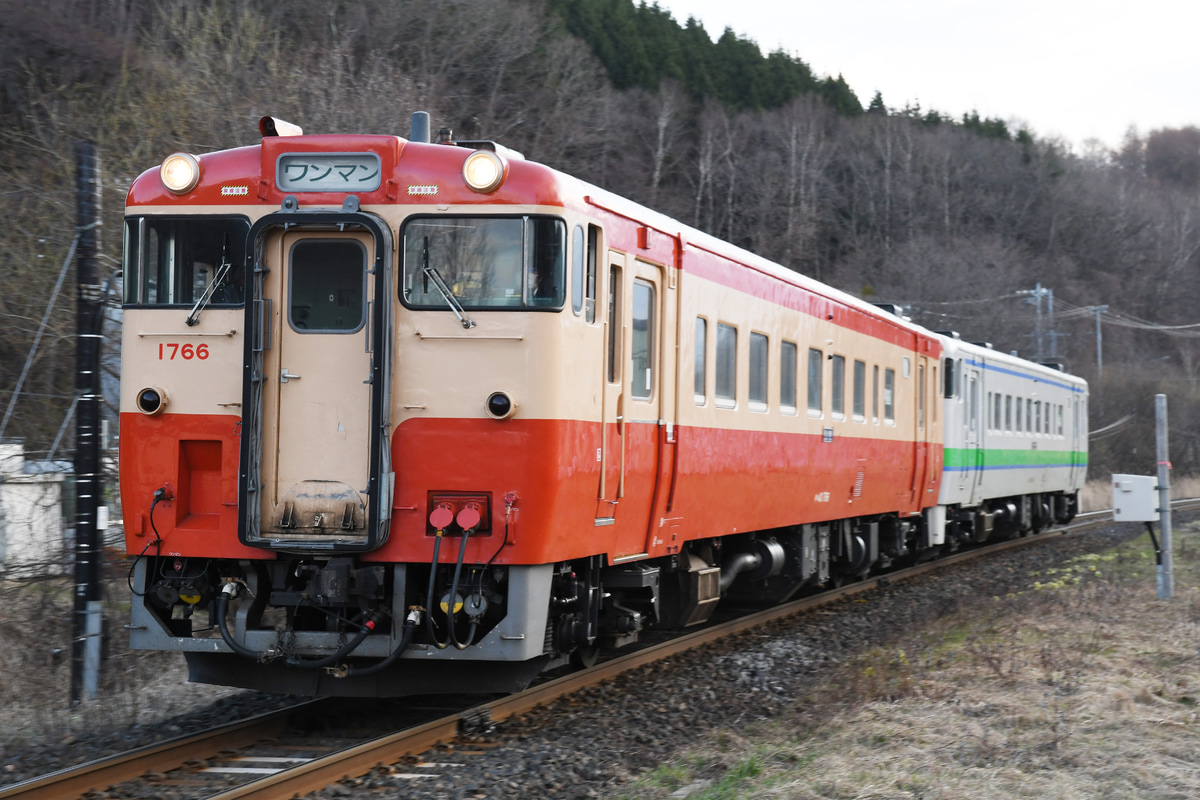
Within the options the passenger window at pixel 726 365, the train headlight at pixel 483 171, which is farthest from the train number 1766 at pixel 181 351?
the passenger window at pixel 726 365

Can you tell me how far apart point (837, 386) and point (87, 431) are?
7.60m

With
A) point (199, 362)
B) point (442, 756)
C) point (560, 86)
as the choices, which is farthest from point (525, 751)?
point (560, 86)

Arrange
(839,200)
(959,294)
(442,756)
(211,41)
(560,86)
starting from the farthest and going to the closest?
(839,200), (959,294), (560,86), (211,41), (442,756)

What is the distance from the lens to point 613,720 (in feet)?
25.3

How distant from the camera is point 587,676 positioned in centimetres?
859

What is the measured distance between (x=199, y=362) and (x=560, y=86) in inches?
1224

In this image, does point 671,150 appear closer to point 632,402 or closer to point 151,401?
point 632,402

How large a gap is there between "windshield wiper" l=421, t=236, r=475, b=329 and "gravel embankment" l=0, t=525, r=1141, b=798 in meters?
2.38

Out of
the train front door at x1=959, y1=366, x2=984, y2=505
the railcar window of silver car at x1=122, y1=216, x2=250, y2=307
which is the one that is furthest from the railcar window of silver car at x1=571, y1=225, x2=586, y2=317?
the train front door at x1=959, y1=366, x2=984, y2=505

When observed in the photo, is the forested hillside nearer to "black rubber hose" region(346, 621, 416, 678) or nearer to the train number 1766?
the train number 1766

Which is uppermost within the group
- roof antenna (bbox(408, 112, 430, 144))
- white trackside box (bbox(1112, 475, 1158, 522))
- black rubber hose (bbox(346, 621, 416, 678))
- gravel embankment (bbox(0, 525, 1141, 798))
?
roof antenna (bbox(408, 112, 430, 144))

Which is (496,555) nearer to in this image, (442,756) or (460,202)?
(442,756)

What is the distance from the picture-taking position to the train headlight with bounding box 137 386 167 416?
7090 millimetres

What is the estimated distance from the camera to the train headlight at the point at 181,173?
7191 millimetres
